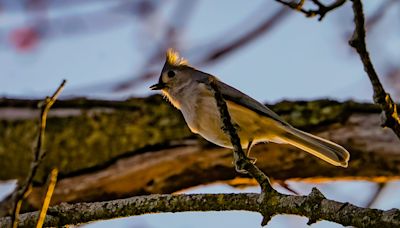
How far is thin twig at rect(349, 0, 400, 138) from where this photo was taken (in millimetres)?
1766

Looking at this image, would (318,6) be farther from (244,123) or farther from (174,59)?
(174,59)

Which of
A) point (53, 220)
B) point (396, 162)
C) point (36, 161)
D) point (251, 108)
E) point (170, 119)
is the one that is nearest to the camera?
point (36, 161)

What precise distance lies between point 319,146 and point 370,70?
2.51 ft

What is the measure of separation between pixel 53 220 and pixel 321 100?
160 centimetres

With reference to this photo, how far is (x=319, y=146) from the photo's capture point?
Result: 2.54 metres

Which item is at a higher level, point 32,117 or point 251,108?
point 32,117

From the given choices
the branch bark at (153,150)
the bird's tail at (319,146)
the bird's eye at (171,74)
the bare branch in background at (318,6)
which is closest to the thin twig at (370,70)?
the bare branch in background at (318,6)

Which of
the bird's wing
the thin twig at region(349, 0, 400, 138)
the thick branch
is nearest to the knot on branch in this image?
the thick branch

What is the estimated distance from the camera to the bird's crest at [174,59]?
3220 mm

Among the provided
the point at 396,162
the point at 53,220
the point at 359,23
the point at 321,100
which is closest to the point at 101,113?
the point at 321,100

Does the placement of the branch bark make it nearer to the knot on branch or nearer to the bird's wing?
the bird's wing

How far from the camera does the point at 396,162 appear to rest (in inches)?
121

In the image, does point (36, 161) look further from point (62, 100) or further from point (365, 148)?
point (62, 100)

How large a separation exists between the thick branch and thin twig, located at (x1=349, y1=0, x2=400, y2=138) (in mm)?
254
